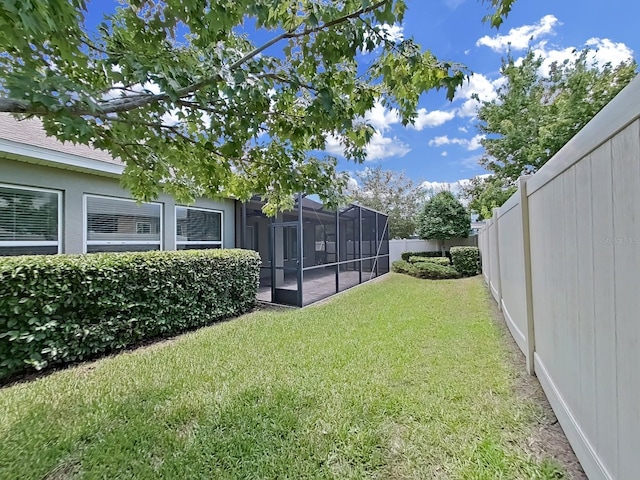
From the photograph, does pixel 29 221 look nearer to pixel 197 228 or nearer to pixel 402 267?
pixel 197 228

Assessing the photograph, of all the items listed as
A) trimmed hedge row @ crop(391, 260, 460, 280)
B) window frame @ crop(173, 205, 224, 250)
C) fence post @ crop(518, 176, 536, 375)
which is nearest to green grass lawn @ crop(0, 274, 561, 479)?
fence post @ crop(518, 176, 536, 375)

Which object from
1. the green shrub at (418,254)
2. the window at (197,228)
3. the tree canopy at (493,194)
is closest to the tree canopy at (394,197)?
the tree canopy at (493,194)

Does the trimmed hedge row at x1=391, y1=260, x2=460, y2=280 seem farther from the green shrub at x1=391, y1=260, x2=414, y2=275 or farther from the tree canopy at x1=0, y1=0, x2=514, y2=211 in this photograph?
the tree canopy at x1=0, y1=0, x2=514, y2=211

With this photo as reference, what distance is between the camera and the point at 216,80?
2.69 m

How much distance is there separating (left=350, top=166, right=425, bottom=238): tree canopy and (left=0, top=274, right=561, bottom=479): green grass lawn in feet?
76.8

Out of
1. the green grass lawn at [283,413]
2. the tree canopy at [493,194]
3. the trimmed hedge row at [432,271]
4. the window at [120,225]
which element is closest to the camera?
the green grass lawn at [283,413]

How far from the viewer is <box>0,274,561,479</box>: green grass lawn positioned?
222 centimetres

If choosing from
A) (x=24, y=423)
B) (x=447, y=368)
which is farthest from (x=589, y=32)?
(x=24, y=423)

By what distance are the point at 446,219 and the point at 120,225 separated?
15128 mm

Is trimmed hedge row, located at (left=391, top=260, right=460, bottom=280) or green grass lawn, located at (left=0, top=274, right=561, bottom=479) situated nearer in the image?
green grass lawn, located at (left=0, top=274, right=561, bottom=479)

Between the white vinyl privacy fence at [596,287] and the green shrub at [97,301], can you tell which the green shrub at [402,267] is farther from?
the white vinyl privacy fence at [596,287]

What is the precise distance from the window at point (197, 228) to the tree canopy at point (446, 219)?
39.9ft

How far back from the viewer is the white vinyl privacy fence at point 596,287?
131cm

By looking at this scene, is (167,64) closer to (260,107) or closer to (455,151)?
(260,107)
